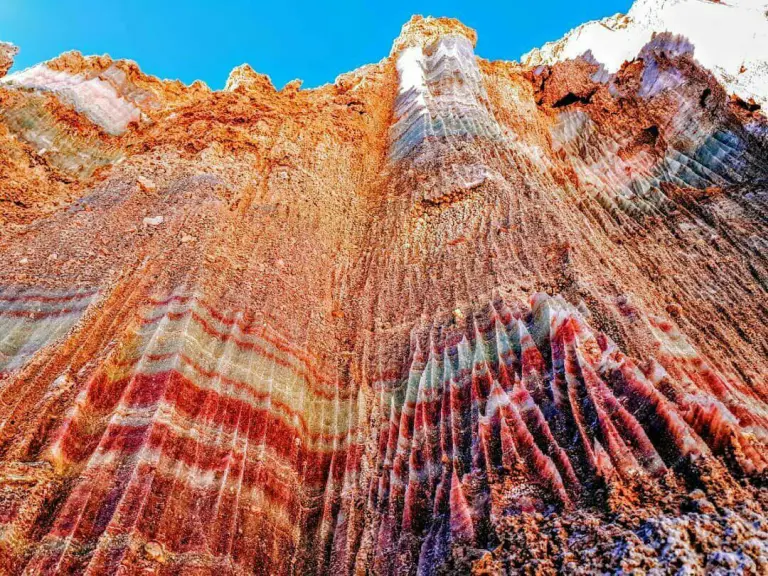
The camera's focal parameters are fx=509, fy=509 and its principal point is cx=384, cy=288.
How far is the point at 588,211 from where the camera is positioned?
31.8 ft

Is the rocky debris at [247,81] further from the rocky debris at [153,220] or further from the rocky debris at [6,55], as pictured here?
the rocky debris at [153,220]

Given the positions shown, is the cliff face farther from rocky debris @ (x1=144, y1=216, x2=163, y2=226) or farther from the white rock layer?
the white rock layer

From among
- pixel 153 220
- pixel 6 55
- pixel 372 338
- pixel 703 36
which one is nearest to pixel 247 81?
pixel 6 55

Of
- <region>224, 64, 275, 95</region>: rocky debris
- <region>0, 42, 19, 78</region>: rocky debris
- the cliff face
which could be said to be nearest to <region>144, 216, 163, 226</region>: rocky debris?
the cliff face

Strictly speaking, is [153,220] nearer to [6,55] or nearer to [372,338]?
[372,338]

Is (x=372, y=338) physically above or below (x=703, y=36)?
below

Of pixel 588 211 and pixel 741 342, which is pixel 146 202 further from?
pixel 741 342

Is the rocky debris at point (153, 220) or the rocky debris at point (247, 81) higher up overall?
the rocky debris at point (247, 81)

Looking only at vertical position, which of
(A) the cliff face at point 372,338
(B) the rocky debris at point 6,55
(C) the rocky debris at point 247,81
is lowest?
(A) the cliff face at point 372,338

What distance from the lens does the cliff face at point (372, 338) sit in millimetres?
3703

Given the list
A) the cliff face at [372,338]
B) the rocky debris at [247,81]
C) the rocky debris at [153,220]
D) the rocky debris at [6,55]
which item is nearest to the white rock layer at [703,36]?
the cliff face at [372,338]

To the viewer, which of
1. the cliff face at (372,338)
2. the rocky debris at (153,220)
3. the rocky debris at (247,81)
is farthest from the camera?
the rocky debris at (247,81)

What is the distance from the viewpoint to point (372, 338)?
6879mm

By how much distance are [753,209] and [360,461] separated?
833 cm
